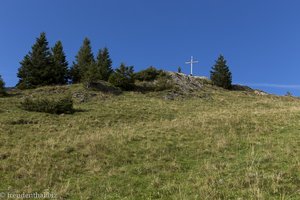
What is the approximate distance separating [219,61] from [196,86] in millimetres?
10953

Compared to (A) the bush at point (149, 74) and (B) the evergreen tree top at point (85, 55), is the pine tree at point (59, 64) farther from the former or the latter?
(A) the bush at point (149, 74)

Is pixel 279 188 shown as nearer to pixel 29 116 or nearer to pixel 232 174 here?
pixel 232 174

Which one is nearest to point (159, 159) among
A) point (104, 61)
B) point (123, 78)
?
point (123, 78)

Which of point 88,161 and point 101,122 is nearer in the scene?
point 88,161

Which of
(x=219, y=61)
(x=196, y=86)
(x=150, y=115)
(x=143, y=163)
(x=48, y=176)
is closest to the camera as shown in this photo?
(x=48, y=176)

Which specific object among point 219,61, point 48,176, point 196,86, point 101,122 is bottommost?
point 48,176

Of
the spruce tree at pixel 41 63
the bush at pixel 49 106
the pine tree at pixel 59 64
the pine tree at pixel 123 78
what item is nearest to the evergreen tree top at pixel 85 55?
the pine tree at pixel 59 64

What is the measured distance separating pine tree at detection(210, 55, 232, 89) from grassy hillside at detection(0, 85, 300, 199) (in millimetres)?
33513

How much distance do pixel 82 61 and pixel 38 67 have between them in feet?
37.5

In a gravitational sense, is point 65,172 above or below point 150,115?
below

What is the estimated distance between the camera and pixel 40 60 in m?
44.4

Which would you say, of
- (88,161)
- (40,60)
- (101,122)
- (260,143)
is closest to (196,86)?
(40,60)

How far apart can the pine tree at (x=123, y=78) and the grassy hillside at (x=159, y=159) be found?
19438mm

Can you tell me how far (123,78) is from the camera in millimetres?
41375
